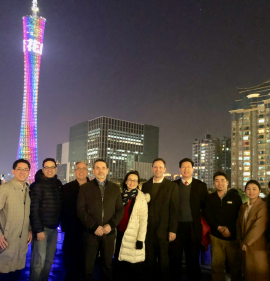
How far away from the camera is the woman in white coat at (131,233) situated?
17.2 feet

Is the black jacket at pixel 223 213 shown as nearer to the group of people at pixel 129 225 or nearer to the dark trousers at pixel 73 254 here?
the group of people at pixel 129 225

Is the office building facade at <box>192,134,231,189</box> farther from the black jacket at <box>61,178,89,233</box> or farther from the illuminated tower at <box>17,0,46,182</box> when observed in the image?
the black jacket at <box>61,178,89,233</box>

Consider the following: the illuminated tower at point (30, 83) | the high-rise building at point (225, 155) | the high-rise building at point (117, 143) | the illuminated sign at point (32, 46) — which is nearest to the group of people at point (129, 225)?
the illuminated tower at point (30, 83)

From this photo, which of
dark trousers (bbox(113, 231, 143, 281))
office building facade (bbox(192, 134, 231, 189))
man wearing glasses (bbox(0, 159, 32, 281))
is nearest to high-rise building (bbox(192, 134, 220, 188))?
office building facade (bbox(192, 134, 231, 189))

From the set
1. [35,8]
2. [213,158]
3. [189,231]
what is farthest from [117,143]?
[189,231]

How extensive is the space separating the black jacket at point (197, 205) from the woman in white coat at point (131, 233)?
101 cm

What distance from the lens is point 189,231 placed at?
228 inches

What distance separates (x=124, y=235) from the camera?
5.27m

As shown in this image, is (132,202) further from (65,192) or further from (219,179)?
(219,179)

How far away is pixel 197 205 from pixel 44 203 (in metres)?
2.84

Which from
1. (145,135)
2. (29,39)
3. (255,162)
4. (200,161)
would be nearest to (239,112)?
(255,162)

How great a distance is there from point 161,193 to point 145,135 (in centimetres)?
11104

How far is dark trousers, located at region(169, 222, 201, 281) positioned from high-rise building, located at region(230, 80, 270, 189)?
81617 millimetres

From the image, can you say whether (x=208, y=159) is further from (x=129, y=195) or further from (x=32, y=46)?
(x=129, y=195)
